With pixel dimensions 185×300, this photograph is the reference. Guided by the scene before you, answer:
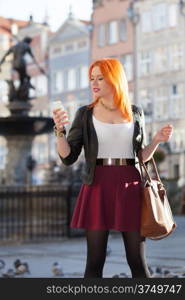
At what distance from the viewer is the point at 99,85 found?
3645 mm

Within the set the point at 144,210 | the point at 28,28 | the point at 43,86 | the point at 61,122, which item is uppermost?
the point at 28,28

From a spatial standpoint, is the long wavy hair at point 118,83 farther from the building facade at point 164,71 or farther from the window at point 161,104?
the window at point 161,104

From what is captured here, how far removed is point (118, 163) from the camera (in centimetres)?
362

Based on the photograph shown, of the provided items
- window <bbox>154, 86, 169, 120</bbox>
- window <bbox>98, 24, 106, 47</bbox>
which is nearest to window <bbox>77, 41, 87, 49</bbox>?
window <bbox>98, 24, 106, 47</bbox>

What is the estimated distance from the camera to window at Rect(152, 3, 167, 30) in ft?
145

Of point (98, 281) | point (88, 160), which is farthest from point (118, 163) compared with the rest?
point (98, 281)

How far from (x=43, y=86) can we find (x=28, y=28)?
13.0 feet

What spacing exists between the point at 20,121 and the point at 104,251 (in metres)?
12.8

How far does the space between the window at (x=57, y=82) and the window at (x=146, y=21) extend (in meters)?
6.82

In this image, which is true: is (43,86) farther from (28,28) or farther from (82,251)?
(82,251)

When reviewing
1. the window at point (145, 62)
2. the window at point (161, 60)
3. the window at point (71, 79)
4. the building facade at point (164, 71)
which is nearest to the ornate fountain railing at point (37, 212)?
the building facade at point (164, 71)

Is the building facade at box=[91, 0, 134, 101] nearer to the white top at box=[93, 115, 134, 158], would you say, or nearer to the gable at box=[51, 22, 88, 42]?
the gable at box=[51, 22, 88, 42]

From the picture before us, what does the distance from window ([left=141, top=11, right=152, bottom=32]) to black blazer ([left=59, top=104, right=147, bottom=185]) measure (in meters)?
42.0

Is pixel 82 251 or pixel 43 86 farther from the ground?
pixel 43 86
